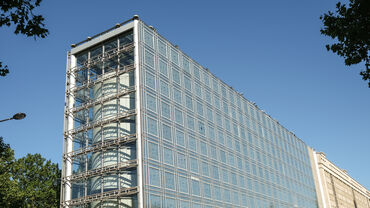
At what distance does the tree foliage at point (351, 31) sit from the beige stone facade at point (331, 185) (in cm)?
7853

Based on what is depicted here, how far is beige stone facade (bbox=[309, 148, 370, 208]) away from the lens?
95062mm

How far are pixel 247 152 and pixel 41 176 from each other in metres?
32.9

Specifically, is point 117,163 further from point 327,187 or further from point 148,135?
point 327,187

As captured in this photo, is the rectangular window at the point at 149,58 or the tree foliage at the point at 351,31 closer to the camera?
the tree foliage at the point at 351,31

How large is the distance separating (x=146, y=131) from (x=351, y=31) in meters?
27.1

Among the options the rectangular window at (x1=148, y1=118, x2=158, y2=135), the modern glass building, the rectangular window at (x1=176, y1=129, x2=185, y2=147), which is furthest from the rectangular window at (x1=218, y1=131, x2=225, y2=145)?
the rectangular window at (x1=148, y1=118, x2=158, y2=135)

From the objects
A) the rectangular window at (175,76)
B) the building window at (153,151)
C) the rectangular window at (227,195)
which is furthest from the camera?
the rectangular window at (227,195)

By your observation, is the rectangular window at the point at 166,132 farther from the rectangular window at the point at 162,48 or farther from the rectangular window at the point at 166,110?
the rectangular window at the point at 162,48

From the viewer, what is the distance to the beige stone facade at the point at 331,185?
312 feet

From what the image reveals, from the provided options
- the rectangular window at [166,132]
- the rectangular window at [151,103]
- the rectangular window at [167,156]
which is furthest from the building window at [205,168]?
the rectangular window at [151,103]

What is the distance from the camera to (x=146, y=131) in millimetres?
43094

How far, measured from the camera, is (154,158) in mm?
42906

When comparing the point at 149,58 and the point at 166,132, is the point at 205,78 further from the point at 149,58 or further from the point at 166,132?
the point at 166,132

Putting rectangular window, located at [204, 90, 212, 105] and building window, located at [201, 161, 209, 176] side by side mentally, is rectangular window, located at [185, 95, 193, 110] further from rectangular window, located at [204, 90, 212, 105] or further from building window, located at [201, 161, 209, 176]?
building window, located at [201, 161, 209, 176]
